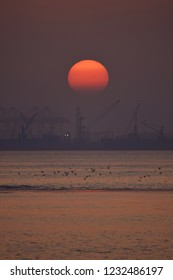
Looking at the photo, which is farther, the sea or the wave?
the wave

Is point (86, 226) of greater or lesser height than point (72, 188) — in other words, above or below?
below

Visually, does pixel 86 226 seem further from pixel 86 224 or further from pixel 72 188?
pixel 72 188

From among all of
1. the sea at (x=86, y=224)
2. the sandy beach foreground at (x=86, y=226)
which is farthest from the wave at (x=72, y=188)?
the sandy beach foreground at (x=86, y=226)

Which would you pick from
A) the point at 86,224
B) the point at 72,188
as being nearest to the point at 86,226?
the point at 86,224

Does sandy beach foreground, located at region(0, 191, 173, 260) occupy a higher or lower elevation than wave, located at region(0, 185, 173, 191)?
lower

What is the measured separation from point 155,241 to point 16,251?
522 centimetres

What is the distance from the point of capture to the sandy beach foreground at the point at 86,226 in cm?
2891

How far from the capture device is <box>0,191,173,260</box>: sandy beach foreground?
28.9 metres

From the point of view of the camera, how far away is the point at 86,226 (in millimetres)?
35719

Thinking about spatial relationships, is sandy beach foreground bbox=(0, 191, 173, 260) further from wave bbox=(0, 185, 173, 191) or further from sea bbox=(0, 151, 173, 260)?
wave bbox=(0, 185, 173, 191)

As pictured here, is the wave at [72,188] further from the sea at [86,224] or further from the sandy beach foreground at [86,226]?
the sandy beach foreground at [86,226]

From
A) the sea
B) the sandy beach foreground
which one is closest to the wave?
the sea
